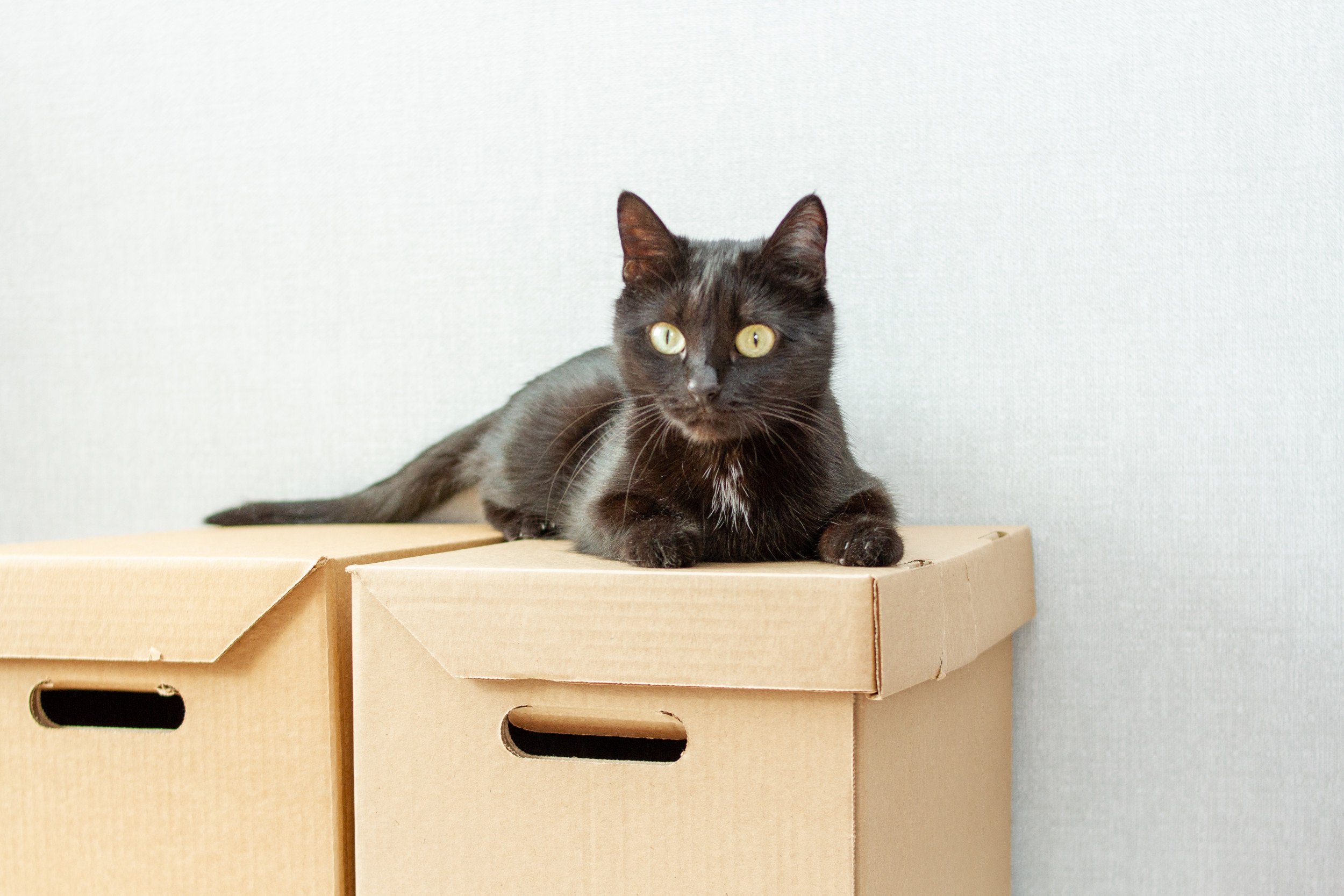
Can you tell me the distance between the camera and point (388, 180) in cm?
137

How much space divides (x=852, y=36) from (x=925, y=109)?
0.14m

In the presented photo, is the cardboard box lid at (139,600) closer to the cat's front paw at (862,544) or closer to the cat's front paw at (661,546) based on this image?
the cat's front paw at (661,546)

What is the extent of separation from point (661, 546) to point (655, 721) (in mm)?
135

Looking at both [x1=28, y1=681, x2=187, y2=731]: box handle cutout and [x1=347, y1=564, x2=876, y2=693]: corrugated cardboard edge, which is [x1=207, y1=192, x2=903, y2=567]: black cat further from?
[x1=28, y1=681, x2=187, y2=731]: box handle cutout

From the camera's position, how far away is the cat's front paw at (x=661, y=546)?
2.45ft

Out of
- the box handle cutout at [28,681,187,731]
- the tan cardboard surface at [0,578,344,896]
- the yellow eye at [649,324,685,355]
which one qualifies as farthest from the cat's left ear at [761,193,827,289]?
the box handle cutout at [28,681,187,731]

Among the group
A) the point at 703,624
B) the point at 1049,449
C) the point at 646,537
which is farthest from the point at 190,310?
the point at 1049,449

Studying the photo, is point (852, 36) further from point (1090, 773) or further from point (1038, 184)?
point (1090, 773)

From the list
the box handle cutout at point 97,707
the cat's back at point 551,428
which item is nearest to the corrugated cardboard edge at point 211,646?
the box handle cutout at point 97,707

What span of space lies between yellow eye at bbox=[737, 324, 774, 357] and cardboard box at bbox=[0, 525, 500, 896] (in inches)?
15.7

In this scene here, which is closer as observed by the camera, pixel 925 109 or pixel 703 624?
pixel 703 624

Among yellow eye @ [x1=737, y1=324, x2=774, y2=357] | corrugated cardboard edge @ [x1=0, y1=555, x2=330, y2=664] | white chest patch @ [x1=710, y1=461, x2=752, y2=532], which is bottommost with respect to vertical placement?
corrugated cardboard edge @ [x1=0, y1=555, x2=330, y2=664]

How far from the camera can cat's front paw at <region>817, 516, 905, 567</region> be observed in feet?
2.45

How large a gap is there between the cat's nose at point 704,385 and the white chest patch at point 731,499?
0.10 m
